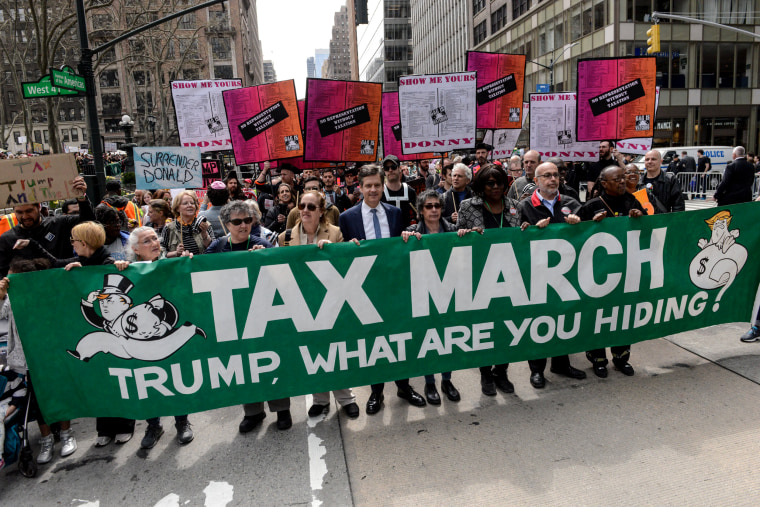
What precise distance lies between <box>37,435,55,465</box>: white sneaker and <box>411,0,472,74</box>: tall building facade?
5980cm

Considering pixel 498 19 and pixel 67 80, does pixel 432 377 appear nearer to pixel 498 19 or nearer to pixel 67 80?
pixel 67 80

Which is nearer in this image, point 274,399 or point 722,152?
point 274,399

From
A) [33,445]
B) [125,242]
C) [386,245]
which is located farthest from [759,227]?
[33,445]

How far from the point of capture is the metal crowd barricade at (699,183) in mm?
19344

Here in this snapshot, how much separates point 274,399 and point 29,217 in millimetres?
2918

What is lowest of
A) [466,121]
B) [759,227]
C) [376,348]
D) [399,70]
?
[376,348]

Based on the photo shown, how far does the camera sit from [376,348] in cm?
394

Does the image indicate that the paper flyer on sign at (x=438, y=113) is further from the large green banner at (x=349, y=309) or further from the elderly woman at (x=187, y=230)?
the large green banner at (x=349, y=309)

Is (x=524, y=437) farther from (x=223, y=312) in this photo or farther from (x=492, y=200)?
(x=223, y=312)

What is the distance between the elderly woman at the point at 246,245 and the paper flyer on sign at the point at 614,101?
5.02 meters

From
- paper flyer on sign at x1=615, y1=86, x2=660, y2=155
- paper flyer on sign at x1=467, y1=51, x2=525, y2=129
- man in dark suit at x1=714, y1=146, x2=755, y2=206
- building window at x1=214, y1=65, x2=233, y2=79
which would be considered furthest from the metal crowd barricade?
building window at x1=214, y1=65, x2=233, y2=79

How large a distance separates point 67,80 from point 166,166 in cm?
242

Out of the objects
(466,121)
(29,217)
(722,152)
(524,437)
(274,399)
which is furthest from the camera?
(722,152)

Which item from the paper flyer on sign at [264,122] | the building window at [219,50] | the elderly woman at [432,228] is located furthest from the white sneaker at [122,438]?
the building window at [219,50]
